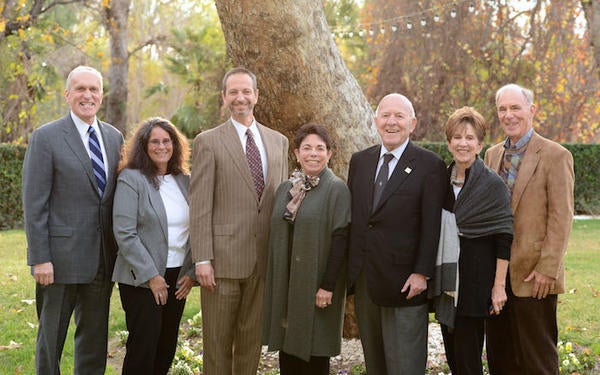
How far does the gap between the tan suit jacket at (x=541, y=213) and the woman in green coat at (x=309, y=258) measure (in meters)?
1.03

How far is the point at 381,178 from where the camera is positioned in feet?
12.3

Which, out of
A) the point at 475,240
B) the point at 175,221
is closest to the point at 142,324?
the point at 175,221

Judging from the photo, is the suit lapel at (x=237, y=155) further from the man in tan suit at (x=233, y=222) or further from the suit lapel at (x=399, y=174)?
the suit lapel at (x=399, y=174)

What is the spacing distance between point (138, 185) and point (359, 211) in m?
1.32

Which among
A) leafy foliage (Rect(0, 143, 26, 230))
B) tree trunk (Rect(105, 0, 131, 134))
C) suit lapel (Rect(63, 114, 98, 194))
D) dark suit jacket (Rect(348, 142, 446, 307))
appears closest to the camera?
dark suit jacket (Rect(348, 142, 446, 307))

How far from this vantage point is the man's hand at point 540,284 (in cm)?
382

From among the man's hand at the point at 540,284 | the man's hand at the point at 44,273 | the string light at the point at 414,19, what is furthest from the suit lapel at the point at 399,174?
the string light at the point at 414,19

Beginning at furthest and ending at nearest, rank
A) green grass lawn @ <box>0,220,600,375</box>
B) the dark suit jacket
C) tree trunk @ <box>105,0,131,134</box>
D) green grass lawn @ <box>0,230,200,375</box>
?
tree trunk @ <box>105,0,131,134</box>, green grass lawn @ <box>0,220,600,375</box>, green grass lawn @ <box>0,230,200,375</box>, the dark suit jacket

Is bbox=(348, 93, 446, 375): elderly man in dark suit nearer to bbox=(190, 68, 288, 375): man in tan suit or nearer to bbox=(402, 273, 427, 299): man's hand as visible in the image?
bbox=(402, 273, 427, 299): man's hand

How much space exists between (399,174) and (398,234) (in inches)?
13.2

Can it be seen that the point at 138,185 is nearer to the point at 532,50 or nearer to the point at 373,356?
the point at 373,356

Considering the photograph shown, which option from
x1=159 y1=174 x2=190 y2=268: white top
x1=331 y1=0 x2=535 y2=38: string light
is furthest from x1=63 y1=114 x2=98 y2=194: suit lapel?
x1=331 y1=0 x2=535 y2=38: string light

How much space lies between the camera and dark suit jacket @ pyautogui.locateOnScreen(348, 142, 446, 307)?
3.62 metres

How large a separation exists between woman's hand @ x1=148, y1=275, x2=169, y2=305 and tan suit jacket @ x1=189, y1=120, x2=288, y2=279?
0.78 ft
